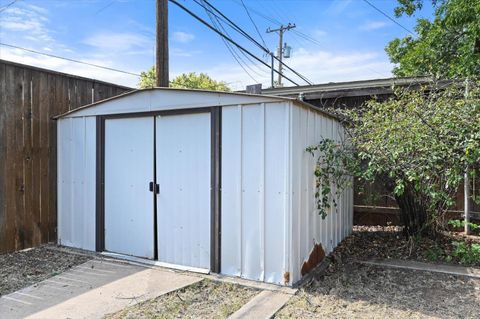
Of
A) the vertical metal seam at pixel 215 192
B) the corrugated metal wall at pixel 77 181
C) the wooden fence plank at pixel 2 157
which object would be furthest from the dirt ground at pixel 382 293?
the wooden fence plank at pixel 2 157

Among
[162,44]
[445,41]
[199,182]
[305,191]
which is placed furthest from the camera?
[445,41]

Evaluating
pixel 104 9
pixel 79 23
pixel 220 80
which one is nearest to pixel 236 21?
pixel 104 9

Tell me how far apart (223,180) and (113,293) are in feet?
5.18

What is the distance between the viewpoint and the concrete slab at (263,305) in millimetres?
2918

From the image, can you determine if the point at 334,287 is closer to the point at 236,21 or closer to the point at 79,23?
the point at 236,21

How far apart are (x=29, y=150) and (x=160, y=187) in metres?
2.19

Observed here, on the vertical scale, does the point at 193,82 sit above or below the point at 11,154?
above

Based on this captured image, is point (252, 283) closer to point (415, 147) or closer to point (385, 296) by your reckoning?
point (385, 296)

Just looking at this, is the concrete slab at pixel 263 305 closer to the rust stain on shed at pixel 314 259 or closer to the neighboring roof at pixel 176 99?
the rust stain on shed at pixel 314 259

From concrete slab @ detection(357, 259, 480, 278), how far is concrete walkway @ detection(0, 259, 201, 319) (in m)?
2.31

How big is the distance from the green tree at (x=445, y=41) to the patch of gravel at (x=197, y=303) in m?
6.67

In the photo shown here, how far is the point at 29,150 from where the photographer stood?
5051 mm

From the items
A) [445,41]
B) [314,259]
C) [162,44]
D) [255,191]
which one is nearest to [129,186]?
[255,191]

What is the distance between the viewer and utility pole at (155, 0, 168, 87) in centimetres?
532
